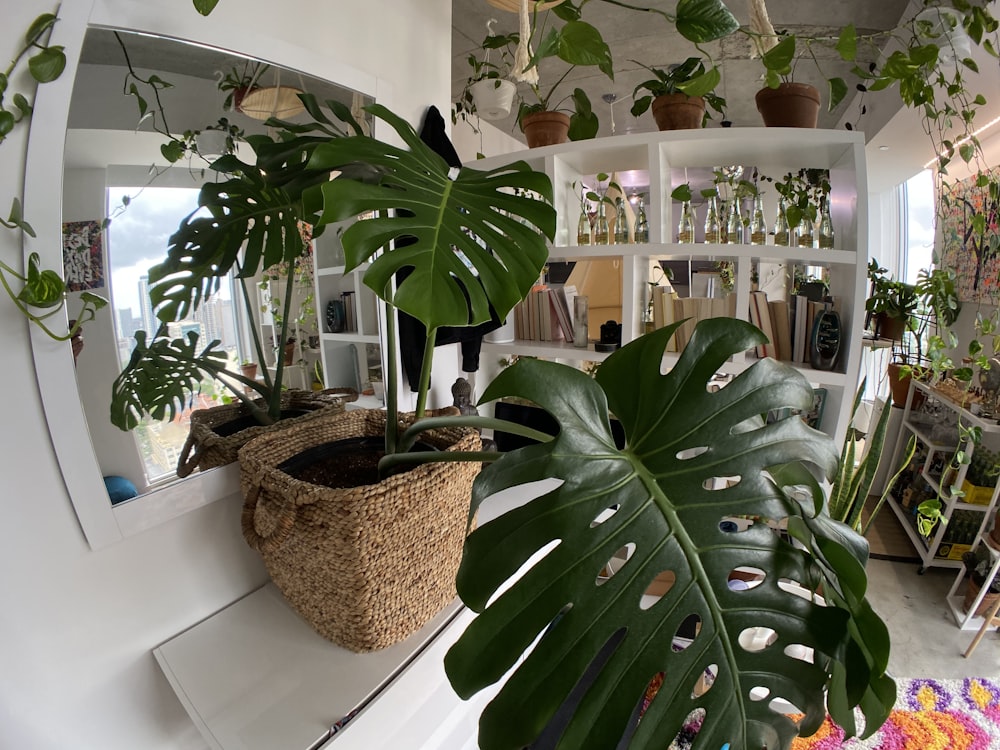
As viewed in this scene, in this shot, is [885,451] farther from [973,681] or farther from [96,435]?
[96,435]

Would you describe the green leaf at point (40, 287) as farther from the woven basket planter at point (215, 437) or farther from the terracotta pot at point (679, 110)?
the terracotta pot at point (679, 110)

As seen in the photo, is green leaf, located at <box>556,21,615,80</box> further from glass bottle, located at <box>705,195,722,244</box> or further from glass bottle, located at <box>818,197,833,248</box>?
glass bottle, located at <box>818,197,833,248</box>

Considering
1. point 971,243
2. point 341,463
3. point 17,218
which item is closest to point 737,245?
point 341,463

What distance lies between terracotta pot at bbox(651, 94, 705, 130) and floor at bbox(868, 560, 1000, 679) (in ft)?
6.86

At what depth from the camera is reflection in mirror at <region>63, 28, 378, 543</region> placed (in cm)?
74

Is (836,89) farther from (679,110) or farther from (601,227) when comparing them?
(601,227)

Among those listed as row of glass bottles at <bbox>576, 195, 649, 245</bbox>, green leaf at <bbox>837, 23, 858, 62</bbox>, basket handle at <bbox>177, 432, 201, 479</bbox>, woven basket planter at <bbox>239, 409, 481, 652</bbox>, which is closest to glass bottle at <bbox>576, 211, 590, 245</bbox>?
row of glass bottles at <bbox>576, 195, 649, 245</bbox>

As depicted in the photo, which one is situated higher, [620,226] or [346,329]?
[620,226]

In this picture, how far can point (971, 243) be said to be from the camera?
2.88m

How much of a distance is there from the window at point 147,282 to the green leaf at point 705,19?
3.23 ft

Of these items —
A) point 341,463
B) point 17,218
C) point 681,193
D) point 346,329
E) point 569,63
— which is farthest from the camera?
point 681,193

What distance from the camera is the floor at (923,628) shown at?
6.63ft

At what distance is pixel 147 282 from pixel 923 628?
318cm

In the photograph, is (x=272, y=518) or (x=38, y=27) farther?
(x=272, y=518)
